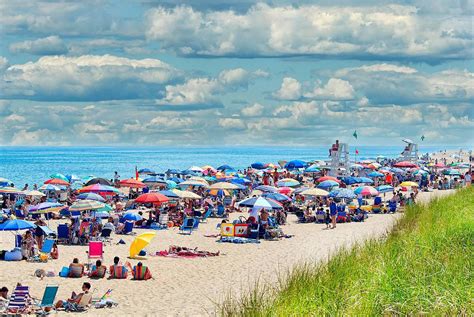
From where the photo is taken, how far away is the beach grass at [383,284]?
837 cm

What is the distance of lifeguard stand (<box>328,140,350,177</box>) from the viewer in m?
46.0

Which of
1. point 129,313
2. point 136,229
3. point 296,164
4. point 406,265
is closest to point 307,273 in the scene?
point 406,265

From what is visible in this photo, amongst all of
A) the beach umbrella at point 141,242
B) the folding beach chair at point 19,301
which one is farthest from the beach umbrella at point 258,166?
the folding beach chair at point 19,301

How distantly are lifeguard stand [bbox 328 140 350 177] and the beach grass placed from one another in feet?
105

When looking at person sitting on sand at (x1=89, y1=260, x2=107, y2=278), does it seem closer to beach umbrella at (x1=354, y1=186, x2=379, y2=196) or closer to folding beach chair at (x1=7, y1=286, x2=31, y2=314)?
folding beach chair at (x1=7, y1=286, x2=31, y2=314)

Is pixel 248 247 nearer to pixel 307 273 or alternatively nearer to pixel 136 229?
pixel 136 229

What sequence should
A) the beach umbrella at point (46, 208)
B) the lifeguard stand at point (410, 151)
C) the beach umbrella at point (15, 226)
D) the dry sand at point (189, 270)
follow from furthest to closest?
the lifeguard stand at point (410, 151)
the beach umbrella at point (46, 208)
the beach umbrella at point (15, 226)
the dry sand at point (189, 270)

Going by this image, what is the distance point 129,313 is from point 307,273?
424cm

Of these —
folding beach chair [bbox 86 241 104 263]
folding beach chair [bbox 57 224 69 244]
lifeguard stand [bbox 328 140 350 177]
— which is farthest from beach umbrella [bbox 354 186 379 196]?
folding beach chair [bbox 86 241 104 263]

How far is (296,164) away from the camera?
161ft

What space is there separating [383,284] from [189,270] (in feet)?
29.7

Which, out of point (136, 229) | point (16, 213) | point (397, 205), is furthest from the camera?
point (397, 205)

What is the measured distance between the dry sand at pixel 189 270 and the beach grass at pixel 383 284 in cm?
181

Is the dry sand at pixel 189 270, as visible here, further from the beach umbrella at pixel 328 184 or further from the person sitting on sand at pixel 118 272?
the beach umbrella at pixel 328 184
